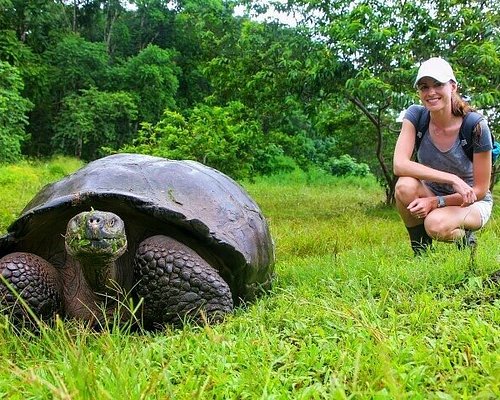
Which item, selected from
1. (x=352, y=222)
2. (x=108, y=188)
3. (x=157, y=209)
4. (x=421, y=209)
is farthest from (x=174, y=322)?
(x=352, y=222)

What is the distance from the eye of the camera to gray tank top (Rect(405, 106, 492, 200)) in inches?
119

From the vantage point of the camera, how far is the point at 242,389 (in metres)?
1.29

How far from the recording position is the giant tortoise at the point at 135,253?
2.12 m

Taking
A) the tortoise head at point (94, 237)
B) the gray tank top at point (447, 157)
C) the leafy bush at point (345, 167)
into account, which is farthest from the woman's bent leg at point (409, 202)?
the leafy bush at point (345, 167)

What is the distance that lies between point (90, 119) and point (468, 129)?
19842mm

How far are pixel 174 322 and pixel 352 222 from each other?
12.0 ft

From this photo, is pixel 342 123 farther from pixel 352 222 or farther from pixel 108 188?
pixel 108 188

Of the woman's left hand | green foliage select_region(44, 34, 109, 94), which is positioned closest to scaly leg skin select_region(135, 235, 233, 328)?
the woman's left hand

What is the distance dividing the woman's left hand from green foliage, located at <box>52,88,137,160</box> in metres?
19.3

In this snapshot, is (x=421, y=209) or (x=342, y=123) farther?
(x=342, y=123)

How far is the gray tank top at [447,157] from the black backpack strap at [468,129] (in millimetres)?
28

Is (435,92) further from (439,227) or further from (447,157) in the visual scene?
(439,227)

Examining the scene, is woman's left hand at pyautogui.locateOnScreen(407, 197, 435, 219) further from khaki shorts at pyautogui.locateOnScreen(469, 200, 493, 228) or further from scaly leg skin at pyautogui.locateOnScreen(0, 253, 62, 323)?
scaly leg skin at pyautogui.locateOnScreen(0, 253, 62, 323)

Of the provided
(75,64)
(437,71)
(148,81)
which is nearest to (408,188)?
(437,71)
